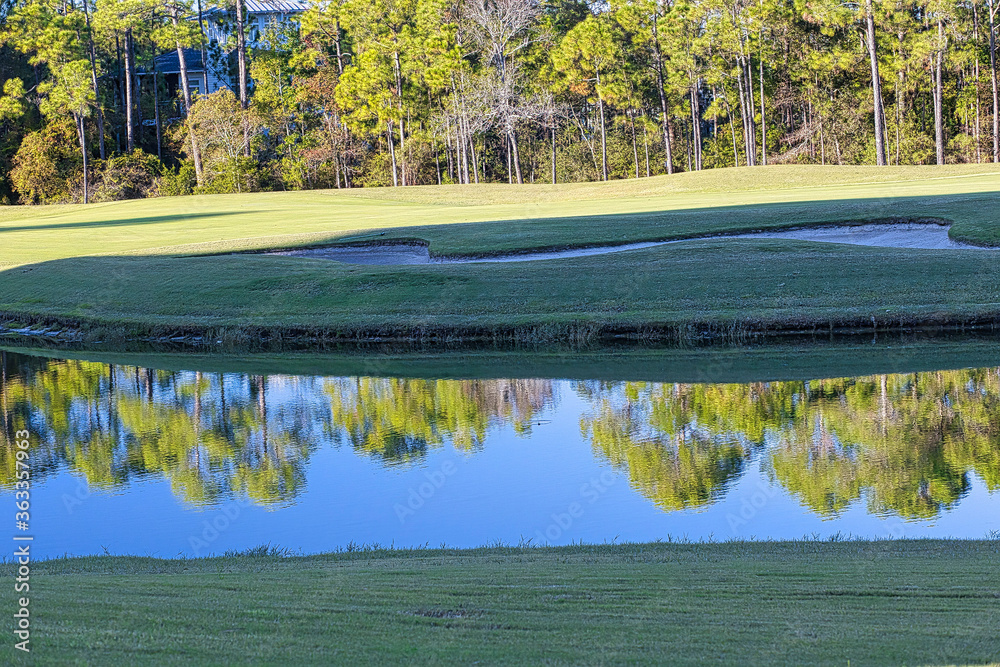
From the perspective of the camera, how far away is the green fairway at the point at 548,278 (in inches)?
892

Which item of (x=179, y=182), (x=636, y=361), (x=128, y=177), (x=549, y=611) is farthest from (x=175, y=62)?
(x=549, y=611)

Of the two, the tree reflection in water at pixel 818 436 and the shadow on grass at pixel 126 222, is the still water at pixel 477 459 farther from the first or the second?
the shadow on grass at pixel 126 222

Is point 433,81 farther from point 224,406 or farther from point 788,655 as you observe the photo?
point 788,655

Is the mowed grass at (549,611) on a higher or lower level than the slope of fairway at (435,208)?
lower

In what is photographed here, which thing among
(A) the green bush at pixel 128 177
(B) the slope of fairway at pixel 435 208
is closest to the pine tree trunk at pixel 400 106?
(B) the slope of fairway at pixel 435 208

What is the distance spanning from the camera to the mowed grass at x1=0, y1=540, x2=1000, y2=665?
5.57 m

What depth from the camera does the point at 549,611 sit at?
21.7 feet

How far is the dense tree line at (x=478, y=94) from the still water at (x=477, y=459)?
50.2m

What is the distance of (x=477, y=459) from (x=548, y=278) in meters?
11.8

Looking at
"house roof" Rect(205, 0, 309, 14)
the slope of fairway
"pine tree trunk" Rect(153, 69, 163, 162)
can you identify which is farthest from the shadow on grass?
"house roof" Rect(205, 0, 309, 14)

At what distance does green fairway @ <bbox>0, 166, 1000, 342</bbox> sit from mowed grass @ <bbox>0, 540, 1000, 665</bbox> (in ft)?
46.6

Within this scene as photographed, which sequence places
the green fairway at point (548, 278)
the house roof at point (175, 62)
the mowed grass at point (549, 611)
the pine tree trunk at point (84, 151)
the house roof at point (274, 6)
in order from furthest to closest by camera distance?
the house roof at point (274, 6)
the house roof at point (175, 62)
the pine tree trunk at point (84, 151)
the green fairway at point (548, 278)
the mowed grass at point (549, 611)

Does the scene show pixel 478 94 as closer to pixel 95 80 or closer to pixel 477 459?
pixel 95 80

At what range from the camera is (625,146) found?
78.2m
